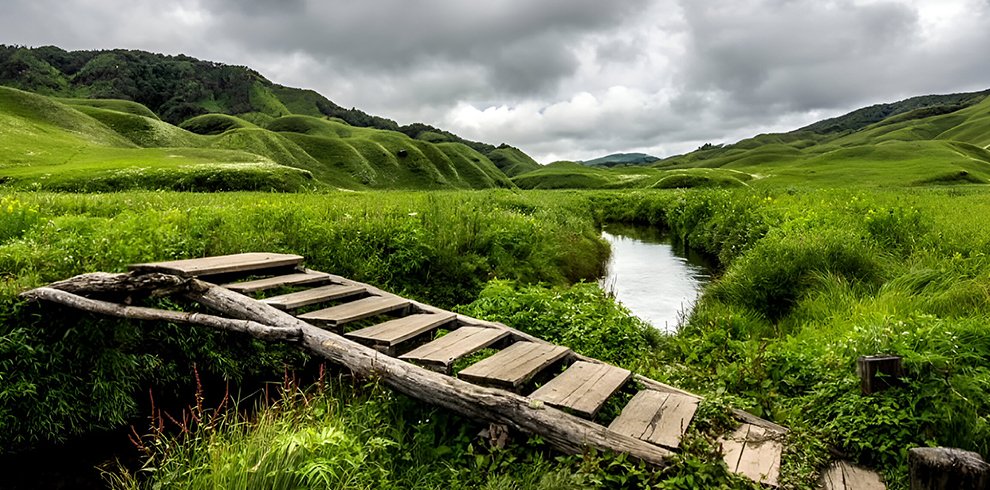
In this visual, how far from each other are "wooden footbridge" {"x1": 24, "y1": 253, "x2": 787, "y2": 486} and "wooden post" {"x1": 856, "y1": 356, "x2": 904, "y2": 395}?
1.01 metres

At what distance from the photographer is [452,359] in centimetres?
587

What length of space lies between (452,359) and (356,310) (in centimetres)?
226

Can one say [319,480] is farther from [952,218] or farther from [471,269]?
[952,218]

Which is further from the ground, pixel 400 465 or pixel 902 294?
pixel 902 294

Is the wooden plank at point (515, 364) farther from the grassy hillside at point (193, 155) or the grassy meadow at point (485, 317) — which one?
the grassy hillside at point (193, 155)

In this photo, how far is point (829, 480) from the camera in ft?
15.0

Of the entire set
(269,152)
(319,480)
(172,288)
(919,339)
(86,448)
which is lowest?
(86,448)

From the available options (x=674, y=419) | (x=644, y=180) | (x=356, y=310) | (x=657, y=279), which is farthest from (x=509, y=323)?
(x=644, y=180)

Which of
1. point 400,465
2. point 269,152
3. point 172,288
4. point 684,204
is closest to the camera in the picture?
point 400,465

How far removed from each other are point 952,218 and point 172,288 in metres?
18.7

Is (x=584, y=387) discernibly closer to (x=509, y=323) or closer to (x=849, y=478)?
(x=849, y=478)

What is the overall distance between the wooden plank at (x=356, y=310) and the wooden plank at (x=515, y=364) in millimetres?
2136

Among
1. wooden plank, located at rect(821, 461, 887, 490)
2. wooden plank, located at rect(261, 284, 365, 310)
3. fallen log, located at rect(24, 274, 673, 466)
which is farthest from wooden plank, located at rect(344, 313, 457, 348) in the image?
wooden plank, located at rect(821, 461, 887, 490)

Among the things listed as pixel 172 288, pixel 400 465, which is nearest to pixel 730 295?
pixel 400 465
